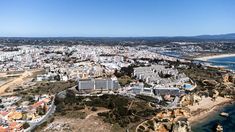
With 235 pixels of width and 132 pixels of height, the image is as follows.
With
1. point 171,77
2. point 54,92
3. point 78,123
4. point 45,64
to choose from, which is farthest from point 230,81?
point 45,64

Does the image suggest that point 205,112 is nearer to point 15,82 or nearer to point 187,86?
point 187,86

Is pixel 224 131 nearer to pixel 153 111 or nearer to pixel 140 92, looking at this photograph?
pixel 153 111

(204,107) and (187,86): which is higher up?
(187,86)

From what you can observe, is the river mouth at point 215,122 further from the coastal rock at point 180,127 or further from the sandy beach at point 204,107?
the coastal rock at point 180,127

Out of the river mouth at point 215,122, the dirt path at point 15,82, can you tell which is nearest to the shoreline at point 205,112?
the river mouth at point 215,122

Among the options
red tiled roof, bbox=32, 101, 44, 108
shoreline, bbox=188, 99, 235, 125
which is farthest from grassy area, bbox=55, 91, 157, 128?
shoreline, bbox=188, 99, 235, 125

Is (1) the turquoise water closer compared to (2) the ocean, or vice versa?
(2) the ocean

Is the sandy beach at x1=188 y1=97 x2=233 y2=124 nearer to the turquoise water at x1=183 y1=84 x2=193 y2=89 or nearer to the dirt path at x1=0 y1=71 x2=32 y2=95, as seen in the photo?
the turquoise water at x1=183 y1=84 x2=193 y2=89

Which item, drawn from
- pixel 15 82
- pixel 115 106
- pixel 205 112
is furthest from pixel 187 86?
pixel 15 82
